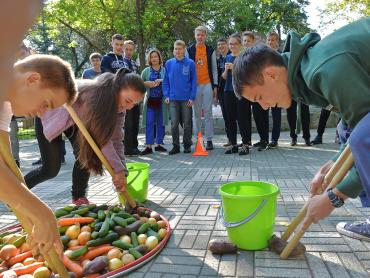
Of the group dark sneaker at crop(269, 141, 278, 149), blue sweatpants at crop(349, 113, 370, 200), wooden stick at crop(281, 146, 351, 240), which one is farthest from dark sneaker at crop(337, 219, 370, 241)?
dark sneaker at crop(269, 141, 278, 149)

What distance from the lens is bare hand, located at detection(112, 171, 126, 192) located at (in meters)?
3.37

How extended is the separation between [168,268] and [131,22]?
14036mm

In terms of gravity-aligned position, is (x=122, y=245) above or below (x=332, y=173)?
below

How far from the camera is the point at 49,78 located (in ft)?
7.27

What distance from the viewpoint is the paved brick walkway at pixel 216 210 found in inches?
97.2

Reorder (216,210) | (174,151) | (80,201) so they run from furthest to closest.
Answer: (174,151), (80,201), (216,210)

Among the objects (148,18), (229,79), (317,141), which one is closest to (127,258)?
(229,79)

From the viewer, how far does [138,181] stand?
3.95 meters

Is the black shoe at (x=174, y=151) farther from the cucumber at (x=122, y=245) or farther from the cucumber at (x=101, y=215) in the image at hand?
the cucumber at (x=122, y=245)

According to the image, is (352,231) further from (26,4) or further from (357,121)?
(26,4)

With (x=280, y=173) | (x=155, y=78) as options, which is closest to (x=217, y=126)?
(x=155, y=78)

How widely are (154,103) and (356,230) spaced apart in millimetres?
5499

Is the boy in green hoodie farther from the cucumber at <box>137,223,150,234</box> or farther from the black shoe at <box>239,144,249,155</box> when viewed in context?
the black shoe at <box>239,144,249,155</box>

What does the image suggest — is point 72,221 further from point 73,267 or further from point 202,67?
point 202,67
